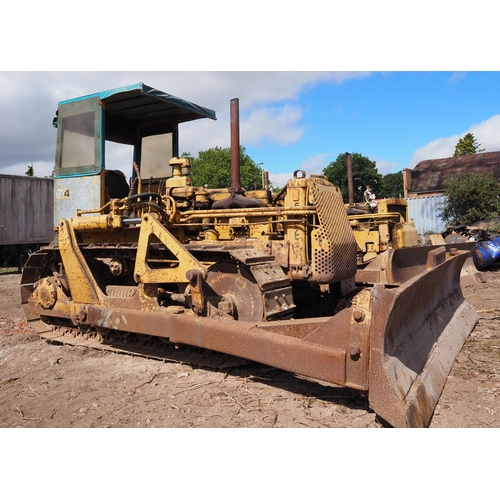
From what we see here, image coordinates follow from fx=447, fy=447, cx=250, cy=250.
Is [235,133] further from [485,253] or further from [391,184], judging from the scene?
[391,184]

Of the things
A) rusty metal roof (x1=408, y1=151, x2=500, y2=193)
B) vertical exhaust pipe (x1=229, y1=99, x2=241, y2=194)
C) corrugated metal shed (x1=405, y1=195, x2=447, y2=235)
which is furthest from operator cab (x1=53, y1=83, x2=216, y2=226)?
rusty metal roof (x1=408, y1=151, x2=500, y2=193)

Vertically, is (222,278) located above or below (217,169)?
below

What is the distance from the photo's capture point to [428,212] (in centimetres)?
2125

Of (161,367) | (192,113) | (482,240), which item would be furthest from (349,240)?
(482,240)

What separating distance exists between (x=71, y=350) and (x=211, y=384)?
2232 mm

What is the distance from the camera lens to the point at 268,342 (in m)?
3.36

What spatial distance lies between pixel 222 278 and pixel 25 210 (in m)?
14.3

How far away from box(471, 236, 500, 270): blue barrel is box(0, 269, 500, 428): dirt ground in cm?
809

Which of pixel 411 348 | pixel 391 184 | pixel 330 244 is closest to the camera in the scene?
pixel 411 348

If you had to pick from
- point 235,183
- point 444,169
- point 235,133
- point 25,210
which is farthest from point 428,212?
point 235,183

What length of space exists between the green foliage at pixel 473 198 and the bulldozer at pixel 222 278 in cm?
1456

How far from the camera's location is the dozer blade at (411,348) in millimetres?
2838

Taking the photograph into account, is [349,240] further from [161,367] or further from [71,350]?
[71,350]

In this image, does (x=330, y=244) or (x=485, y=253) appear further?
(x=485, y=253)
